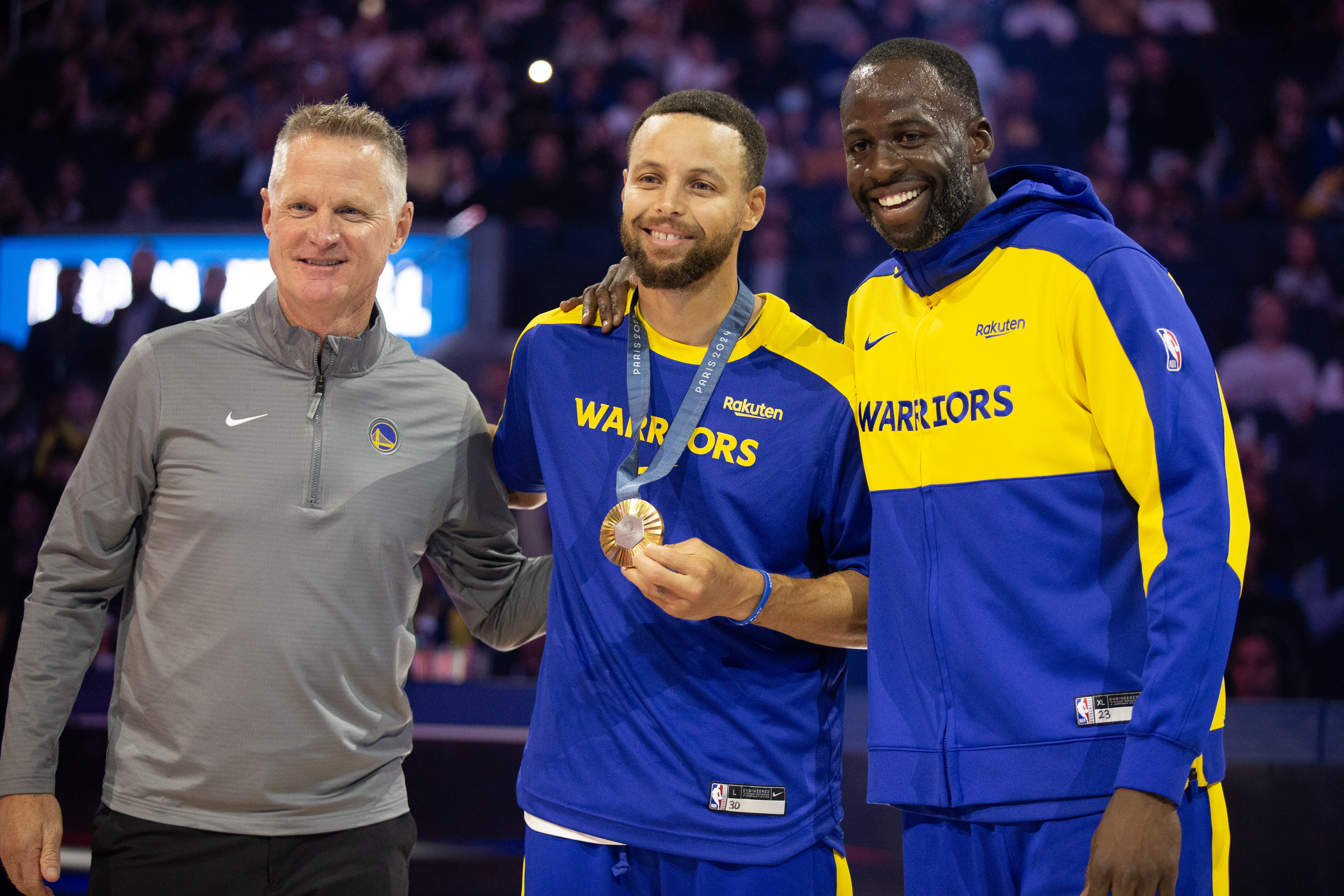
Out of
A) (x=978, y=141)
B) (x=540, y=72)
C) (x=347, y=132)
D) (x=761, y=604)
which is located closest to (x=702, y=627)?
(x=761, y=604)

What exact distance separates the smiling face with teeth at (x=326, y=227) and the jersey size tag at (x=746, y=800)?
53.1 inches

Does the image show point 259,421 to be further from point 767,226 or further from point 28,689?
point 767,226

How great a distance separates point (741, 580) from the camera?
7.26 feet

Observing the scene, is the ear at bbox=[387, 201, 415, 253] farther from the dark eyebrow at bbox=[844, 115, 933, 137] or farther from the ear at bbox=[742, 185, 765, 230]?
the dark eyebrow at bbox=[844, 115, 933, 137]

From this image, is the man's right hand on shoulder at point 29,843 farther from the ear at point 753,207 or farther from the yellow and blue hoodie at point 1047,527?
the ear at point 753,207

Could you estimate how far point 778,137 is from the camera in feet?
31.0

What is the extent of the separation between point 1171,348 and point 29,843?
2379 millimetres

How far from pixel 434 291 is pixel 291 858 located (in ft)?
20.4

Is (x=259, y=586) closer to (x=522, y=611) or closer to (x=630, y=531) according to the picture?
(x=522, y=611)

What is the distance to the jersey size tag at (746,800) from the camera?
2320 mm

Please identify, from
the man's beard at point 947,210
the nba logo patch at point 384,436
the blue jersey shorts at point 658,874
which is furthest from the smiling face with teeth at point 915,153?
the blue jersey shorts at point 658,874

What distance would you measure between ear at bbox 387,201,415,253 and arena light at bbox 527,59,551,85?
25.2 feet

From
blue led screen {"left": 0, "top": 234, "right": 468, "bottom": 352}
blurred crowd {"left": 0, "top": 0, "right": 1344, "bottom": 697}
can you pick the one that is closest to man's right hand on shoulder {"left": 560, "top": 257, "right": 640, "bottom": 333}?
blurred crowd {"left": 0, "top": 0, "right": 1344, "bottom": 697}

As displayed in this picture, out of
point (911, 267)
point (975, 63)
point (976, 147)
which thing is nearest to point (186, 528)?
point (911, 267)
